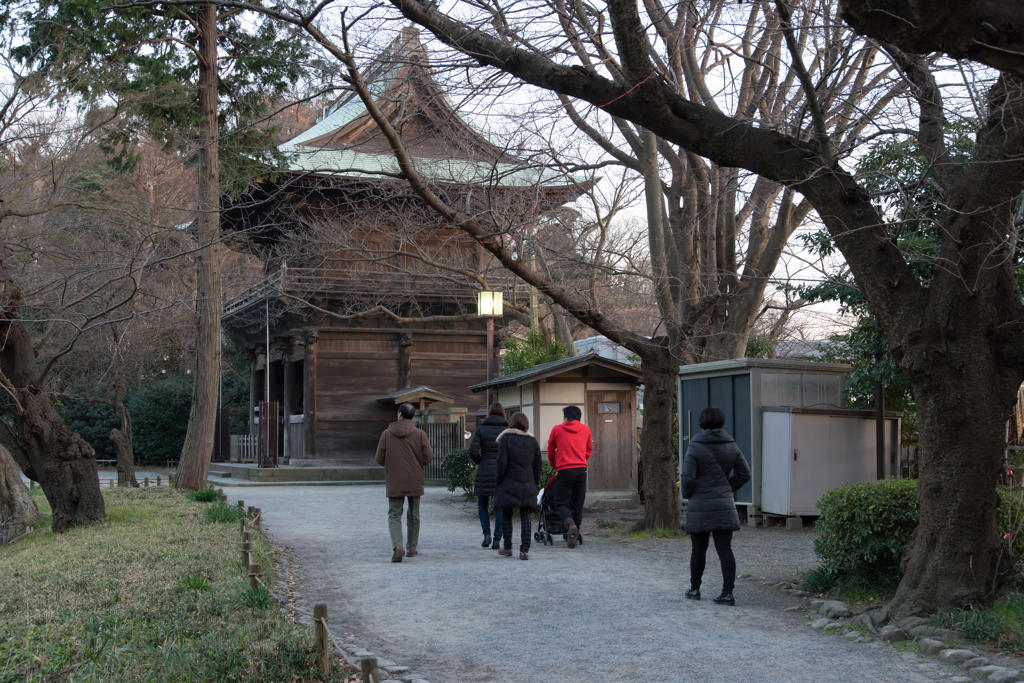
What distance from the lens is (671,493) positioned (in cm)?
1214

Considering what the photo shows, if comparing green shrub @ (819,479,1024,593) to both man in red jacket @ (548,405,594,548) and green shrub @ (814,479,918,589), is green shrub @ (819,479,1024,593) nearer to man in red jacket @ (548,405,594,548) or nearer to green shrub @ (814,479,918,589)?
green shrub @ (814,479,918,589)

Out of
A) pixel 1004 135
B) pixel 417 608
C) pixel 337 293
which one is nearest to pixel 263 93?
pixel 337 293

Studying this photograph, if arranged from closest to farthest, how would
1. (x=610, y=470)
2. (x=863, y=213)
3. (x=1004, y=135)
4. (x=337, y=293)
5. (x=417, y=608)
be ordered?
(x=1004, y=135), (x=863, y=213), (x=417, y=608), (x=610, y=470), (x=337, y=293)

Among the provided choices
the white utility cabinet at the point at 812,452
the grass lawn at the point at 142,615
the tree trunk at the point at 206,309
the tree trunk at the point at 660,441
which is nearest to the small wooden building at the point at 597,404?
the white utility cabinet at the point at 812,452

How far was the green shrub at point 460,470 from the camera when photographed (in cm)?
1666

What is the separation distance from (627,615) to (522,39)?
4.95 m

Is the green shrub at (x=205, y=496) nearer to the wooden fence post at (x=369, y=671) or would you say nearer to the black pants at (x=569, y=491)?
the black pants at (x=569, y=491)

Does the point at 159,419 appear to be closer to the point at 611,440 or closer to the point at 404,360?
the point at 404,360

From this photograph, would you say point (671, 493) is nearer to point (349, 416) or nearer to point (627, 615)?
point (627, 615)

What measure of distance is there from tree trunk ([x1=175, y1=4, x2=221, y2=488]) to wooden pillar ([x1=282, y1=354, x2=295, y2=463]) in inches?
335

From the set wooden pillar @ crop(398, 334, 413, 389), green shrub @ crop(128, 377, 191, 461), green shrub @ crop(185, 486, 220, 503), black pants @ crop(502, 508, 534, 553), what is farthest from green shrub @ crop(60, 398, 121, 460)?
black pants @ crop(502, 508, 534, 553)

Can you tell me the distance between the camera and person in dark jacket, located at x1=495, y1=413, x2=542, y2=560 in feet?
32.8

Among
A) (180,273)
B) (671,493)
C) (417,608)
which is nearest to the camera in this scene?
(417,608)

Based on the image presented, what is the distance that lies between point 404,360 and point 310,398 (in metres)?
2.86
